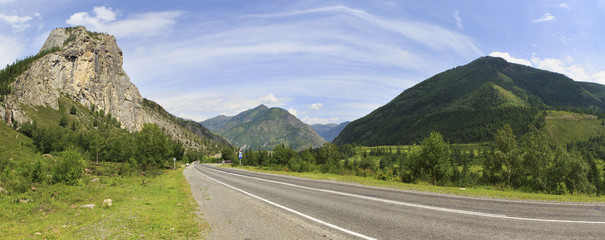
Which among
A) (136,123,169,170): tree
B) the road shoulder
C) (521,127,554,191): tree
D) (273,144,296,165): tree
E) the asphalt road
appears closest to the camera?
the asphalt road

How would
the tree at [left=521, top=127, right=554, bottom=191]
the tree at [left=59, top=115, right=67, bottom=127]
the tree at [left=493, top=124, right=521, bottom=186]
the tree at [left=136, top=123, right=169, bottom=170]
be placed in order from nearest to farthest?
the tree at [left=493, top=124, right=521, bottom=186] < the tree at [left=521, top=127, right=554, bottom=191] < the tree at [left=136, top=123, right=169, bottom=170] < the tree at [left=59, top=115, right=67, bottom=127]

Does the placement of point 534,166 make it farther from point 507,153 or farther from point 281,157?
point 281,157

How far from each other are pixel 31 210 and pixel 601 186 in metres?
125

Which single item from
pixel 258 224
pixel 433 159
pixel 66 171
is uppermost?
pixel 433 159

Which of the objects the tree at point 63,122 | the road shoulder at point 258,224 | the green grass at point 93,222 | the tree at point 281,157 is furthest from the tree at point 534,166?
the tree at point 63,122

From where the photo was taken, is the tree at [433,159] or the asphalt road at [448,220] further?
the tree at [433,159]

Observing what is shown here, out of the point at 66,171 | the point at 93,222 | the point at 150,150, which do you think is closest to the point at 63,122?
the point at 150,150

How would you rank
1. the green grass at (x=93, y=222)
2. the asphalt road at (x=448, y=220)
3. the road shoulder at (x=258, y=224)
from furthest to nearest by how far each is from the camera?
the green grass at (x=93, y=222) → the road shoulder at (x=258, y=224) → the asphalt road at (x=448, y=220)

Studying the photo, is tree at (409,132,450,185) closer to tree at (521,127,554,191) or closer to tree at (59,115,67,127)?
tree at (521,127,554,191)

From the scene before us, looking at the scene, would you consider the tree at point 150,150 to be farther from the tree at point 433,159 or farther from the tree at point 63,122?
the tree at point 63,122

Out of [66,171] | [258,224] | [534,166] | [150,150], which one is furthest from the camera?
[534,166]

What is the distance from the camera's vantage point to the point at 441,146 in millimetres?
29156

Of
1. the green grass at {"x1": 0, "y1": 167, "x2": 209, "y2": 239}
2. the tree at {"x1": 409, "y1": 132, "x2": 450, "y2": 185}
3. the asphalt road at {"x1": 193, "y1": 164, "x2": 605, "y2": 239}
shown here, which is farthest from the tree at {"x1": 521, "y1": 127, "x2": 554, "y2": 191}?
the green grass at {"x1": 0, "y1": 167, "x2": 209, "y2": 239}

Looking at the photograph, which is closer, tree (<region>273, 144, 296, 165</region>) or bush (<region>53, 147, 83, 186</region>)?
bush (<region>53, 147, 83, 186</region>)
